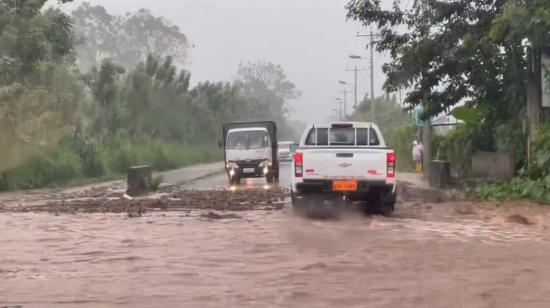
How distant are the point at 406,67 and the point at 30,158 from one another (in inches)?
503

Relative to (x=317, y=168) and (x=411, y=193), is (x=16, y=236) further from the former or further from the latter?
(x=411, y=193)

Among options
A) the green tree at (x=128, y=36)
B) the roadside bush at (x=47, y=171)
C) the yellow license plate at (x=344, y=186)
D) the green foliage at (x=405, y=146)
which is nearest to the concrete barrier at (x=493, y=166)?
the yellow license plate at (x=344, y=186)

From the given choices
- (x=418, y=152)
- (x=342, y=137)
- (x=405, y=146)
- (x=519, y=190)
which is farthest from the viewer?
(x=405, y=146)

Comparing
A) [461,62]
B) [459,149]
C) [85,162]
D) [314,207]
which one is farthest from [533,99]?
[85,162]

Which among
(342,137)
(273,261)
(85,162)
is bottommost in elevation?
(273,261)

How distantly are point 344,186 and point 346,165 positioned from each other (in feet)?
1.22

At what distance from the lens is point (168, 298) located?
23.6 feet

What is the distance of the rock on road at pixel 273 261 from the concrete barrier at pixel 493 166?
559cm

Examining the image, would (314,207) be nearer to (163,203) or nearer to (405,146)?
(163,203)

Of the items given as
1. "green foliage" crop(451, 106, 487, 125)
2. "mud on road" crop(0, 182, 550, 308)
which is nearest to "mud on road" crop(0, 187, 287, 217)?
"mud on road" crop(0, 182, 550, 308)

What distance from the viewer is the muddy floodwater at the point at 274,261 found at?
23.8ft

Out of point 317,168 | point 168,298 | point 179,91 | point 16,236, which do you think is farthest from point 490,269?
point 179,91

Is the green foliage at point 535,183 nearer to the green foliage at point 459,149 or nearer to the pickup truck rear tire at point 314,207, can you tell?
the pickup truck rear tire at point 314,207

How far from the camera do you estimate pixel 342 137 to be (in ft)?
51.8
